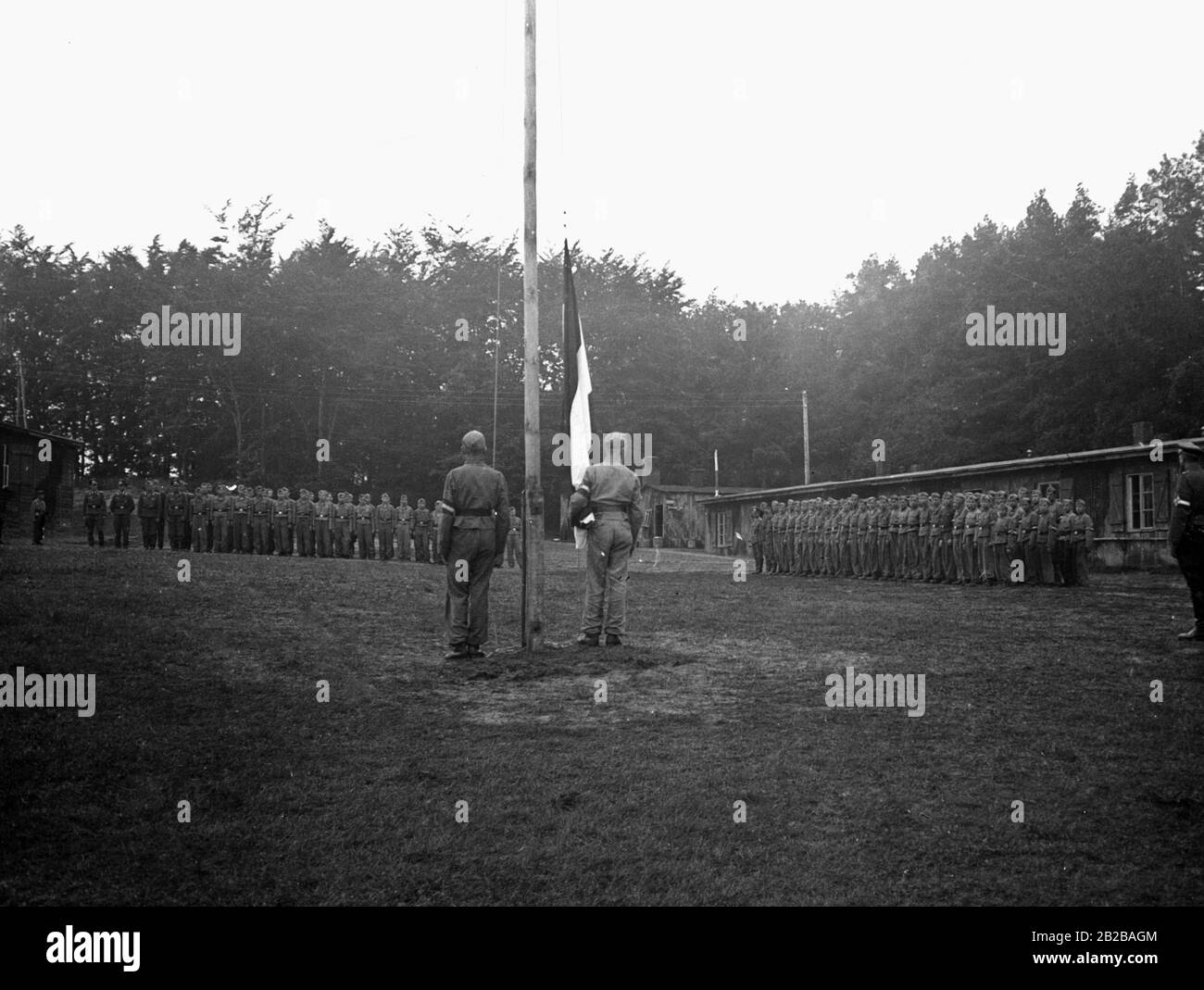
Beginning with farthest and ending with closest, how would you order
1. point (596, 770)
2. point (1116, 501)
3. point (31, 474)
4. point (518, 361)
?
point (518, 361) < point (31, 474) < point (1116, 501) < point (596, 770)

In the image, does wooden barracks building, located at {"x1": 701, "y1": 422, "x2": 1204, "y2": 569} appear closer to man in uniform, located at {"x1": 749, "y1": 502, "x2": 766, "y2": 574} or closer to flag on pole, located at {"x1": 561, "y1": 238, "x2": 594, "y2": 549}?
man in uniform, located at {"x1": 749, "y1": 502, "x2": 766, "y2": 574}

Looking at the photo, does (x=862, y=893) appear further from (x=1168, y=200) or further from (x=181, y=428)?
(x=1168, y=200)

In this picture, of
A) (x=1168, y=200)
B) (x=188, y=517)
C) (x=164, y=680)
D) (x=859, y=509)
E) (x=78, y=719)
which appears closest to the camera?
(x=78, y=719)

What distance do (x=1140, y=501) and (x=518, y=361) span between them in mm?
43759

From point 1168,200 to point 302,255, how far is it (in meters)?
46.6

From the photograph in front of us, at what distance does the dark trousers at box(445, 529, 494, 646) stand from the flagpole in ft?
1.45

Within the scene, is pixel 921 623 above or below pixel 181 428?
below

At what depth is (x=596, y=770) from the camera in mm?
6648

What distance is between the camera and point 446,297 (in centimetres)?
6612

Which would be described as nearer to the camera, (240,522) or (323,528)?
(323,528)

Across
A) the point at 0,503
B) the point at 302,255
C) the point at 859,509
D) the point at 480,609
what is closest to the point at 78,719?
the point at 480,609

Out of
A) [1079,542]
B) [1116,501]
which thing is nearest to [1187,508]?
[1079,542]

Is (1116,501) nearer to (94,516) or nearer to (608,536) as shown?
(608,536)

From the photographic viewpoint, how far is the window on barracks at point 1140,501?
96.0 ft
